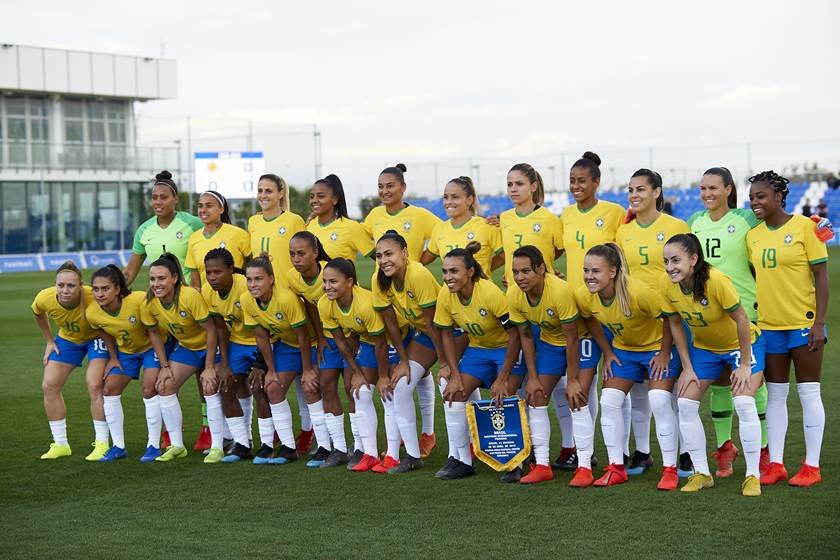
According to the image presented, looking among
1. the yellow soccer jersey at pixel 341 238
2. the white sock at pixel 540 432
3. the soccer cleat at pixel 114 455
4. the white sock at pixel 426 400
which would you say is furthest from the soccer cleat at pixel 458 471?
the soccer cleat at pixel 114 455

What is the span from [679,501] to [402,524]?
1586 millimetres

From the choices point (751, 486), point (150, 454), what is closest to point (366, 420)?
point (150, 454)

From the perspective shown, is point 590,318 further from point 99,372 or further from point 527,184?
point 99,372

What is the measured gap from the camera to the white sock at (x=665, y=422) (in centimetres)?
666

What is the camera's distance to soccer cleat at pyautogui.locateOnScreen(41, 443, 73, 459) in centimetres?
820

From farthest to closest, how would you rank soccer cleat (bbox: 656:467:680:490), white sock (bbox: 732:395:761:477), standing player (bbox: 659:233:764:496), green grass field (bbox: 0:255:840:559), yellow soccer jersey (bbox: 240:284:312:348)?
yellow soccer jersey (bbox: 240:284:312:348) → soccer cleat (bbox: 656:467:680:490) → white sock (bbox: 732:395:761:477) → standing player (bbox: 659:233:764:496) → green grass field (bbox: 0:255:840:559)

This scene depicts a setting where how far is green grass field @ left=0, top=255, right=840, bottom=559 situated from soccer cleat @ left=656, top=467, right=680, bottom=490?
0.09 meters

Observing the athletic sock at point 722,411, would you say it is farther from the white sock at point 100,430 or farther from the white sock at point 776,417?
the white sock at point 100,430

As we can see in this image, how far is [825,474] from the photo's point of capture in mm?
6816

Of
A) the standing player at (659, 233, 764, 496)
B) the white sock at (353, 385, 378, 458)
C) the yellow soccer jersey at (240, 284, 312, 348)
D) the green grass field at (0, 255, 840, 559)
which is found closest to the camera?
the green grass field at (0, 255, 840, 559)

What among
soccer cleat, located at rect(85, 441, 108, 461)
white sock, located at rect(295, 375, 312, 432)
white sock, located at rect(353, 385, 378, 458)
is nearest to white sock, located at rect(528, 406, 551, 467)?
white sock, located at rect(353, 385, 378, 458)

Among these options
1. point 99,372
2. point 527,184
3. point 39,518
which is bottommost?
point 39,518

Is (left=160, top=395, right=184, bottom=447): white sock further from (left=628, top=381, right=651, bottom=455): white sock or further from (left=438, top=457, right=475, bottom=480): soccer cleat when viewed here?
(left=628, top=381, right=651, bottom=455): white sock

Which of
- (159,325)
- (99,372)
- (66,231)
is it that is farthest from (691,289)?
(66,231)
